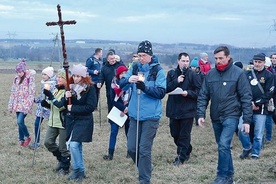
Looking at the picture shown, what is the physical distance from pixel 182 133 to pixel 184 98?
657 mm

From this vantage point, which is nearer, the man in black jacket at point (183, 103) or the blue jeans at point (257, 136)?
the man in black jacket at point (183, 103)

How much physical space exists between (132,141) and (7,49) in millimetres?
65602

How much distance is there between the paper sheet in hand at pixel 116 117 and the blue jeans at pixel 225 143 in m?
2.47

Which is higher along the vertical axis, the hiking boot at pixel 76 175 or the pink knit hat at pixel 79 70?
the pink knit hat at pixel 79 70

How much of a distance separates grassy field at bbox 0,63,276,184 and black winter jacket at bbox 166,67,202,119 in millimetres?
958

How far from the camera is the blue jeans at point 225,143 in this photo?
686 cm

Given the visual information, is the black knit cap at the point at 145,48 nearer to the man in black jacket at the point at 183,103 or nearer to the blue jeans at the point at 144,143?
the blue jeans at the point at 144,143

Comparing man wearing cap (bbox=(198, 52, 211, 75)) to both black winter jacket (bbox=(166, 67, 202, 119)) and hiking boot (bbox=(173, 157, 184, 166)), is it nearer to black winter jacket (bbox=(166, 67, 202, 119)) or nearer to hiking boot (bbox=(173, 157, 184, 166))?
black winter jacket (bbox=(166, 67, 202, 119))

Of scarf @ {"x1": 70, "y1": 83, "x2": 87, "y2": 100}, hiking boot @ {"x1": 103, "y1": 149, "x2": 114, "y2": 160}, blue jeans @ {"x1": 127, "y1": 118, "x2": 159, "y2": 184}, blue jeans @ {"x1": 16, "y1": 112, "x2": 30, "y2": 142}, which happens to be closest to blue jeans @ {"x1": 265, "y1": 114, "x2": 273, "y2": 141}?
hiking boot @ {"x1": 103, "y1": 149, "x2": 114, "y2": 160}

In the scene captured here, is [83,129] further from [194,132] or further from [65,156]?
[194,132]

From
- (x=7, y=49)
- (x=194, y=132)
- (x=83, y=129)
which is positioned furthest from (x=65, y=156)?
(x=7, y=49)

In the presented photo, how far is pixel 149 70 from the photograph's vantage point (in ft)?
22.5

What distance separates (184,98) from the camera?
8.66 meters

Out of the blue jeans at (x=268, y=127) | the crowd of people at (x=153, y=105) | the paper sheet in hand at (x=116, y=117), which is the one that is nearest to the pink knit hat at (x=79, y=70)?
the crowd of people at (x=153, y=105)
